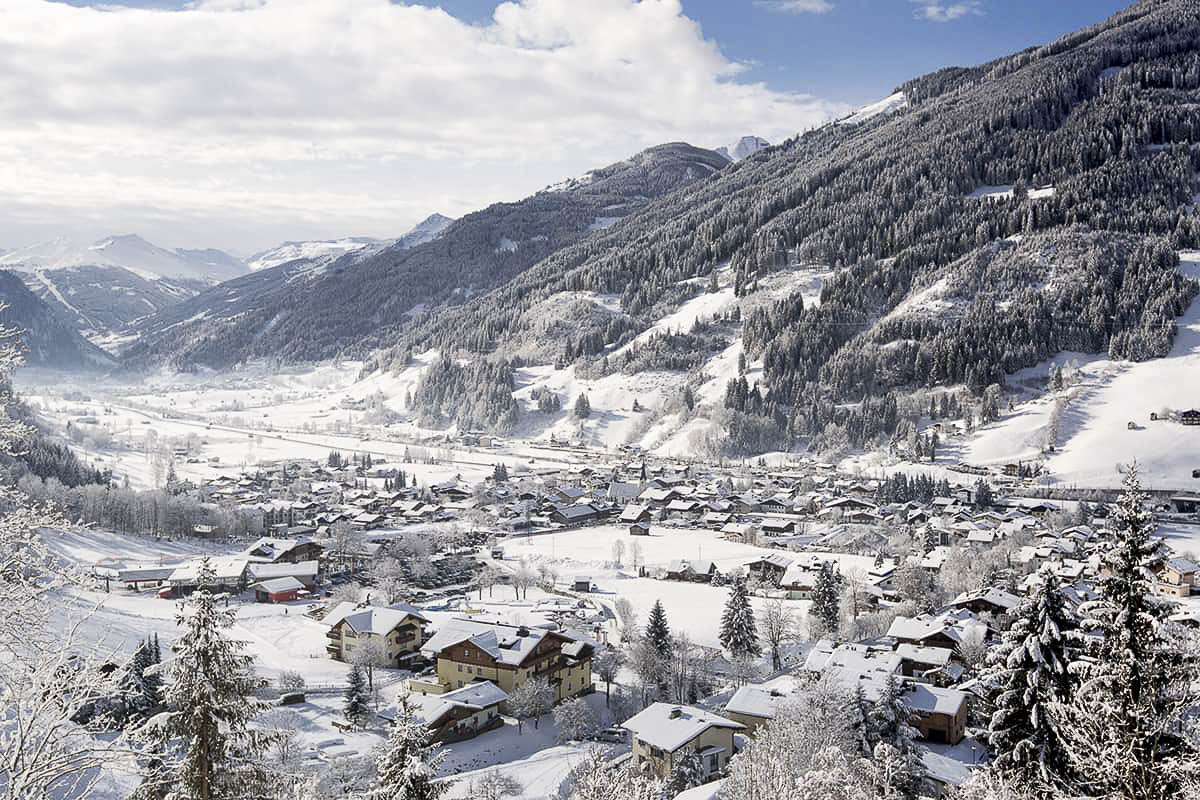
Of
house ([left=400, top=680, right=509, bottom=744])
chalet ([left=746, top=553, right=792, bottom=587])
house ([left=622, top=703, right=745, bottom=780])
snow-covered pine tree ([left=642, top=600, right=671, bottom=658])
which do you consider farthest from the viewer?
chalet ([left=746, top=553, right=792, bottom=587])

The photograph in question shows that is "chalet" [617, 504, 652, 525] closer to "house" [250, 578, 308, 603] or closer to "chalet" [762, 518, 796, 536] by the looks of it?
"chalet" [762, 518, 796, 536]

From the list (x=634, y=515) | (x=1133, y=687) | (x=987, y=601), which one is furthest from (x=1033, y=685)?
(x=634, y=515)

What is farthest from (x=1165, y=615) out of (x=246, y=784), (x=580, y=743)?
(x=580, y=743)

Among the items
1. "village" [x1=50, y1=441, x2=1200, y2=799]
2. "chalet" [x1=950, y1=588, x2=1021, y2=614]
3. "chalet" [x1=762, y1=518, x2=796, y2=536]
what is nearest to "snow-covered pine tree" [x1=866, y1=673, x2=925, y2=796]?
"village" [x1=50, y1=441, x2=1200, y2=799]

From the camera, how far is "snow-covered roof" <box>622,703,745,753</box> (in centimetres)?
3117

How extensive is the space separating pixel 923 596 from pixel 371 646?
33379 mm

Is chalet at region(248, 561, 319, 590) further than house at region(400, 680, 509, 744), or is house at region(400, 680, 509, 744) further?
chalet at region(248, 561, 319, 590)

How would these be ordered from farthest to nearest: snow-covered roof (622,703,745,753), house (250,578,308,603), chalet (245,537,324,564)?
1. chalet (245,537,324,564)
2. house (250,578,308,603)
3. snow-covered roof (622,703,745,753)

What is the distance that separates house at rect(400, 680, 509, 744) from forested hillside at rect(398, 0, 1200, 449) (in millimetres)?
86882

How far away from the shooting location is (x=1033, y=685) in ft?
54.4

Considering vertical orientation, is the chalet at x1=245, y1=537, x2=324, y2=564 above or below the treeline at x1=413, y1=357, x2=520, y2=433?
below

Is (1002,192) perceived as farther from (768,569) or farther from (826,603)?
(826,603)

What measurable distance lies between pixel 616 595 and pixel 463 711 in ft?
76.3

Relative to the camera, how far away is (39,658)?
767cm
